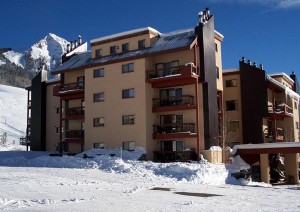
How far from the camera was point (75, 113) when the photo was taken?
45.4 metres

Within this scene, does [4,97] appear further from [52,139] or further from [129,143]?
[129,143]

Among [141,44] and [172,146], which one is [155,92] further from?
[172,146]

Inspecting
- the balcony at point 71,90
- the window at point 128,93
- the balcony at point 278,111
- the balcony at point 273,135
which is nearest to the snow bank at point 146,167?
the window at point 128,93

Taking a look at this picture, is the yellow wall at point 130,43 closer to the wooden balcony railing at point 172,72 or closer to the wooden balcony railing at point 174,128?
the wooden balcony railing at point 172,72

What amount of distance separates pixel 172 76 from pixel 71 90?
13.0 m

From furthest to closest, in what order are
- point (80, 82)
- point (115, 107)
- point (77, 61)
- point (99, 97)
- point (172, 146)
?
point (77, 61), point (80, 82), point (99, 97), point (115, 107), point (172, 146)

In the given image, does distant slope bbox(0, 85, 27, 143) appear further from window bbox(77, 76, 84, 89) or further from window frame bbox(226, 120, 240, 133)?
window frame bbox(226, 120, 240, 133)

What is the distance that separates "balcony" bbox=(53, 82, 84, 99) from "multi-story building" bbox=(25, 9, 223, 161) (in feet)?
1.39

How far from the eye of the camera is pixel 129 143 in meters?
39.2

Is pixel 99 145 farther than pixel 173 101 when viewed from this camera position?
Yes

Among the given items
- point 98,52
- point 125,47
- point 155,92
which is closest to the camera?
point 155,92

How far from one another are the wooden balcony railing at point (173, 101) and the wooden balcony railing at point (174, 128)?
1.94 m

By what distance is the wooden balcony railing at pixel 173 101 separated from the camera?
123 feet

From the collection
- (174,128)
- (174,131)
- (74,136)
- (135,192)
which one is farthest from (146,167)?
(74,136)
